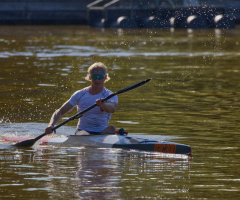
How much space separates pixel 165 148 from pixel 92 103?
1400mm

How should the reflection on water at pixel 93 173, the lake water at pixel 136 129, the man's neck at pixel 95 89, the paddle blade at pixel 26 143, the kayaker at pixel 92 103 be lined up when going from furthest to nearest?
the paddle blade at pixel 26 143 → the man's neck at pixel 95 89 → the kayaker at pixel 92 103 → the lake water at pixel 136 129 → the reflection on water at pixel 93 173

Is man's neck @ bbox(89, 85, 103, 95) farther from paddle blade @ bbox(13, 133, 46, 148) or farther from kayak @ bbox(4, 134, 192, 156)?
Result: paddle blade @ bbox(13, 133, 46, 148)

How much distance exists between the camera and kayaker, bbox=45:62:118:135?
1241 cm

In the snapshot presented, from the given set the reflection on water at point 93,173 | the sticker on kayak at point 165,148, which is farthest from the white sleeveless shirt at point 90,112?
the sticker on kayak at point 165,148

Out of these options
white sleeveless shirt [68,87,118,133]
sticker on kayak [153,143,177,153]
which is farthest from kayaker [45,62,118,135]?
sticker on kayak [153,143,177,153]

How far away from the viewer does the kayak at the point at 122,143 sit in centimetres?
1205

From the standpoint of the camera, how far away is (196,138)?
45.2 ft

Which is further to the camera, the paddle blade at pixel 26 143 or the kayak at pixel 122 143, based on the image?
the paddle blade at pixel 26 143

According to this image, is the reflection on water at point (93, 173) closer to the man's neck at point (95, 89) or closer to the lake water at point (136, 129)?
the lake water at point (136, 129)

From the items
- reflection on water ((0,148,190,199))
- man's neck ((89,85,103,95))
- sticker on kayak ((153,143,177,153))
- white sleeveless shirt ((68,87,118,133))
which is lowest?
reflection on water ((0,148,190,199))

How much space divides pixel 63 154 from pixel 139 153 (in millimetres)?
1109

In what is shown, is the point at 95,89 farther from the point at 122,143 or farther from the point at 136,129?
the point at 136,129

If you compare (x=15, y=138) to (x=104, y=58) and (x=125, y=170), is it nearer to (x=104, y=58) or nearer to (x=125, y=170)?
(x=125, y=170)

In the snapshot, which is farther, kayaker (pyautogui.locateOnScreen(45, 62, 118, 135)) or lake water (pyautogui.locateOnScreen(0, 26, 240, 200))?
kayaker (pyautogui.locateOnScreen(45, 62, 118, 135))
